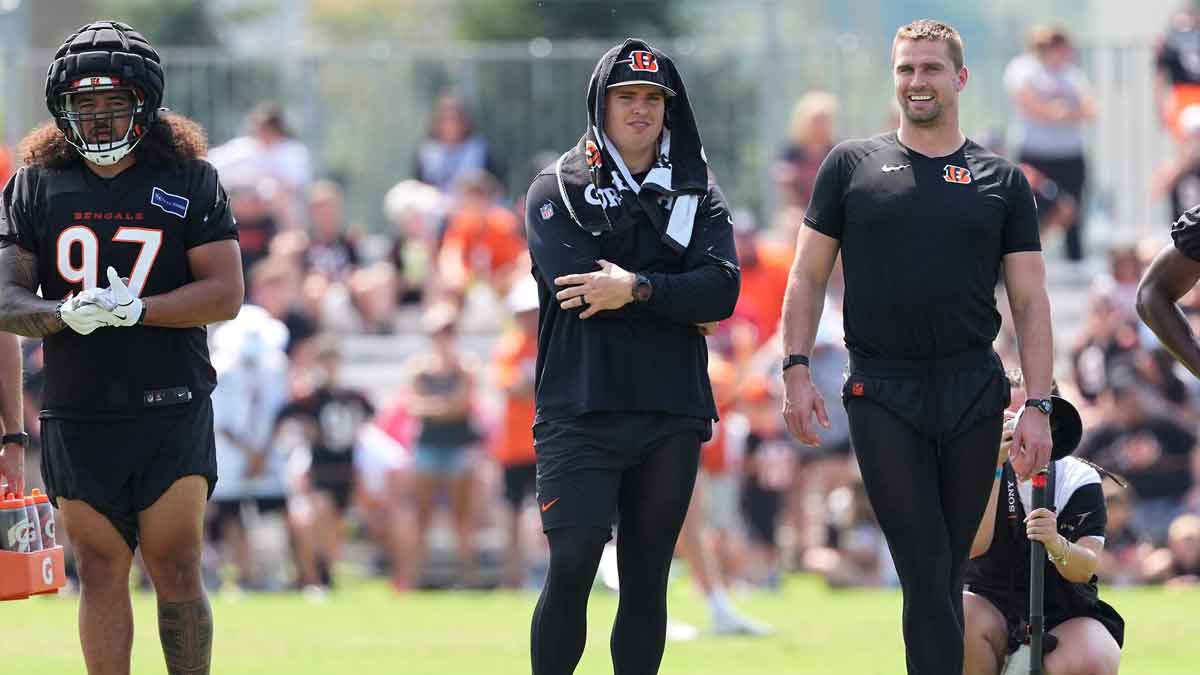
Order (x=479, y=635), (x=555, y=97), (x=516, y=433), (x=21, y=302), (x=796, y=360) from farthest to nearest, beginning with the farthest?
1. (x=555, y=97)
2. (x=516, y=433)
3. (x=479, y=635)
4. (x=796, y=360)
5. (x=21, y=302)

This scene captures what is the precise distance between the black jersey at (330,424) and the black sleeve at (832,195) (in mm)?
8619

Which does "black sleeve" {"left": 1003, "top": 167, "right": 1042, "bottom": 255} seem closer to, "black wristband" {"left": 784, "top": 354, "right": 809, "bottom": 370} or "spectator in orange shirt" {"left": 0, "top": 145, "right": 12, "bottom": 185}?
"black wristband" {"left": 784, "top": 354, "right": 809, "bottom": 370}

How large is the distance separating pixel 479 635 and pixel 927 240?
5.66 meters

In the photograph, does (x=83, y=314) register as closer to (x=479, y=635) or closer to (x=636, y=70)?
(x=636, y=70)

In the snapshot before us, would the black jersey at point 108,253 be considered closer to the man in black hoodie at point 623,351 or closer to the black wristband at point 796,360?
the man in black hoodie at point 623,351

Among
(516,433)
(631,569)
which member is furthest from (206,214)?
(516,433)

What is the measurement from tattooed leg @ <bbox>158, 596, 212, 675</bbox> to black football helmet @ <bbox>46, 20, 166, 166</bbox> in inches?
63.5

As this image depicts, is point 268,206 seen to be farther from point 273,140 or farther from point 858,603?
point 858,603

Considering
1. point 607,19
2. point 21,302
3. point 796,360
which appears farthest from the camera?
point 607,19

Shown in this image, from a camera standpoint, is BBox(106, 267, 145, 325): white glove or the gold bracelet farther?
the gold bracelet

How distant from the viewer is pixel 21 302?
23.0 ft

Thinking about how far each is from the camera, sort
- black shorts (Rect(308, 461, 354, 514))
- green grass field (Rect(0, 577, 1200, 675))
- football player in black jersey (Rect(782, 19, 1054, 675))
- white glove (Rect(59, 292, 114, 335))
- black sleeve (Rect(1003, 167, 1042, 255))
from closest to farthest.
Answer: white glove (Rect(59, 292, 114, 335)) → football player in black jersey (Rect(782, 19, 1054, 675)) → black sleeve (Rect(1003, 167, 1042, 255)) → green grass field (Rect(0, 577, 1200, 675)) → black shorts (Rect(308, 461, 354, 514))

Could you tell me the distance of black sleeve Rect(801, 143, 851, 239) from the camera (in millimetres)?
7312

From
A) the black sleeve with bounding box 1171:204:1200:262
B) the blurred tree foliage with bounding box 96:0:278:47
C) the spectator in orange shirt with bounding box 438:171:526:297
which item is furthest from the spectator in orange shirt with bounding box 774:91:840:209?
the blurred tree foliage with bounding box 96:0:278:47
